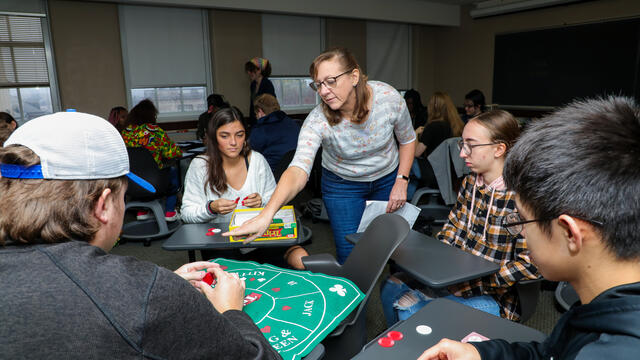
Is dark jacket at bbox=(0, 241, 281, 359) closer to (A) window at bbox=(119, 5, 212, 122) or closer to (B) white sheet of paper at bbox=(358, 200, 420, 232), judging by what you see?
(B) white sheet of paper at bbox=(358, 200, 420, 232)

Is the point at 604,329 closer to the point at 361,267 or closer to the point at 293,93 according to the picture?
the point at 361,267

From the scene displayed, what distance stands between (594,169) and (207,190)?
206 centimetres

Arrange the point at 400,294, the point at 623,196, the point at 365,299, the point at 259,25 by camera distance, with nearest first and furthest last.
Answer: the point at 623,196
the point at 365,299
the point at 400,294
the point at 259,25

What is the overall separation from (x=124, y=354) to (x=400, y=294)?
1.23m

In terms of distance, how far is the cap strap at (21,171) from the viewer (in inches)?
29.2

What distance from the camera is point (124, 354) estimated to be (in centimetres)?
67

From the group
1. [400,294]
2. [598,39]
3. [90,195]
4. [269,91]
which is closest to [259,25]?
[269,91]

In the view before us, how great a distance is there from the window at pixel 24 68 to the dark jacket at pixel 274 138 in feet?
10.3

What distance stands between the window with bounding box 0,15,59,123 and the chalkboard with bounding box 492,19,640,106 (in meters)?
6.65

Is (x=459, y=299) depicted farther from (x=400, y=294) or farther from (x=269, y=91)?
(x=269, y=91)

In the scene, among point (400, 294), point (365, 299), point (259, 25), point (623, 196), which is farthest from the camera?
point (259, 25)

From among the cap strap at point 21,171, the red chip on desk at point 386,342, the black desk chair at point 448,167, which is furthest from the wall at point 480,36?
the cap strap at point 21,171

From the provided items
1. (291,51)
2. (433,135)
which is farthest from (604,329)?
(291,51)

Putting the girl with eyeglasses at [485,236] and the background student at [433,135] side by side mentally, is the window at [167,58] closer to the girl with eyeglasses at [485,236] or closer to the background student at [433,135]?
the background student at [433,135]
